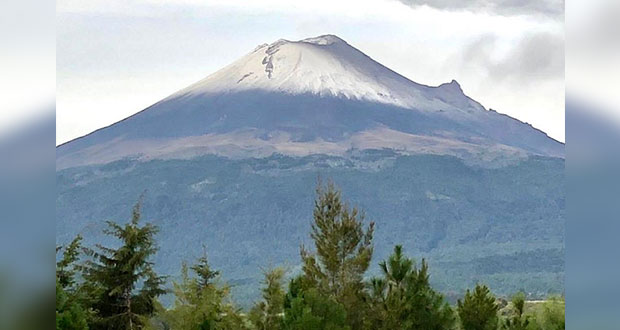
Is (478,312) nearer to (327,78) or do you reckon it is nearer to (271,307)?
(271,307)

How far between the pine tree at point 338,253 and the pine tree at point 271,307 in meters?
0.43

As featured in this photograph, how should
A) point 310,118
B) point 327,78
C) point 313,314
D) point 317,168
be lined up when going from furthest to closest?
point 327,78 → point 310,118 → point 317,168 → point 313,314

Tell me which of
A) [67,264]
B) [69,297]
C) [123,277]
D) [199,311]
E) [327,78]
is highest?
[327,78]

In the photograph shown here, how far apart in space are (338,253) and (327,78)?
38195 millimetres

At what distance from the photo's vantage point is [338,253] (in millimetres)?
8852

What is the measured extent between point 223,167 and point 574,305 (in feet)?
131

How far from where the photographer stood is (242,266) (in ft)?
119

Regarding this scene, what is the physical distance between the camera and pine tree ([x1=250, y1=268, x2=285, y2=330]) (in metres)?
8.03

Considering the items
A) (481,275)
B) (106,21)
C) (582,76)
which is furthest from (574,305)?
(106,21)

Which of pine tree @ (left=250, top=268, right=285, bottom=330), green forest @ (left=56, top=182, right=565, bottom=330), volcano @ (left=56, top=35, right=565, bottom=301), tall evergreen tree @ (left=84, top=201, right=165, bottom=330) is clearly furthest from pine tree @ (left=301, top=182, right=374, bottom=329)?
volcano @ (left=56, top=35, right=565, bottom=301)

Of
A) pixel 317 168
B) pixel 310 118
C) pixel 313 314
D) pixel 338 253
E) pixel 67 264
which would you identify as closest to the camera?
pixel 313 314

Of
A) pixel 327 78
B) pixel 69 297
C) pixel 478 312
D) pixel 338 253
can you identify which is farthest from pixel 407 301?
pixel 327 78

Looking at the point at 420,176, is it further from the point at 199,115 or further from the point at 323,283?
the point at 323,283

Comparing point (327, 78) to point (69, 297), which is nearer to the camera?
point (69, 297)
